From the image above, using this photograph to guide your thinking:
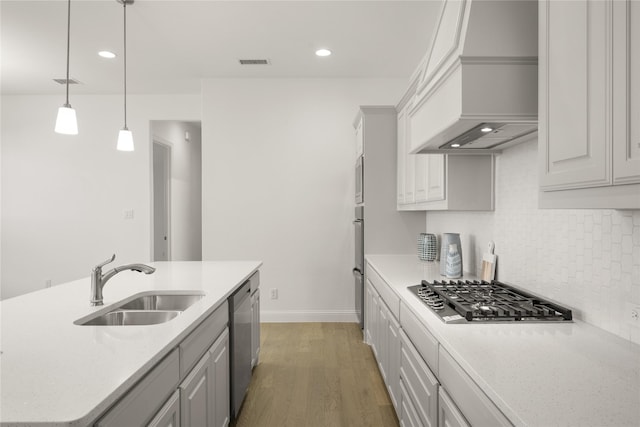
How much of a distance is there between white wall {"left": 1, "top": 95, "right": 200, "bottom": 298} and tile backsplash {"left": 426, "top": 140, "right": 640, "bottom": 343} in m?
4.17

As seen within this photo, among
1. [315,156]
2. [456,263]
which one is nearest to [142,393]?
[456,263]

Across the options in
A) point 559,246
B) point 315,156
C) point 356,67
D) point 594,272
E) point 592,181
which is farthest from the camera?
point 315,156

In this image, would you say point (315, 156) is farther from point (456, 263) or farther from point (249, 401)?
point (249, 401)

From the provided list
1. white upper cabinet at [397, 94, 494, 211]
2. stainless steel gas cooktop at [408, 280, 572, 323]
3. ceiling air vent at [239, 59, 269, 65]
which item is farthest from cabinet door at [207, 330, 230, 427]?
ceiling air vent at [239, 59, 269, 65]

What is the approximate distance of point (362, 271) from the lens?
12.9ft

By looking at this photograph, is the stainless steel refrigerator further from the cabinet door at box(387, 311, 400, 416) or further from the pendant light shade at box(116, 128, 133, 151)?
the pendant light shade at box(116, 128, 133, 151)

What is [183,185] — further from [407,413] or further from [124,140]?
[407,413]

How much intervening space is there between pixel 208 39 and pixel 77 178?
9.72 feet

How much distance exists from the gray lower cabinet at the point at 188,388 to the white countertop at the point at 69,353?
6cm

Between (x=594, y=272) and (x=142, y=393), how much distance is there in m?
1.63

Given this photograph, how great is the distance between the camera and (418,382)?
5.76ft

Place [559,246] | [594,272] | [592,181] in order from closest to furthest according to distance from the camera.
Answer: [592,181] → [594,272] → [559,246]

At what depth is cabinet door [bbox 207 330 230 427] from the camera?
1.88 m

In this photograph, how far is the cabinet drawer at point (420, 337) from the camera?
1.53m
